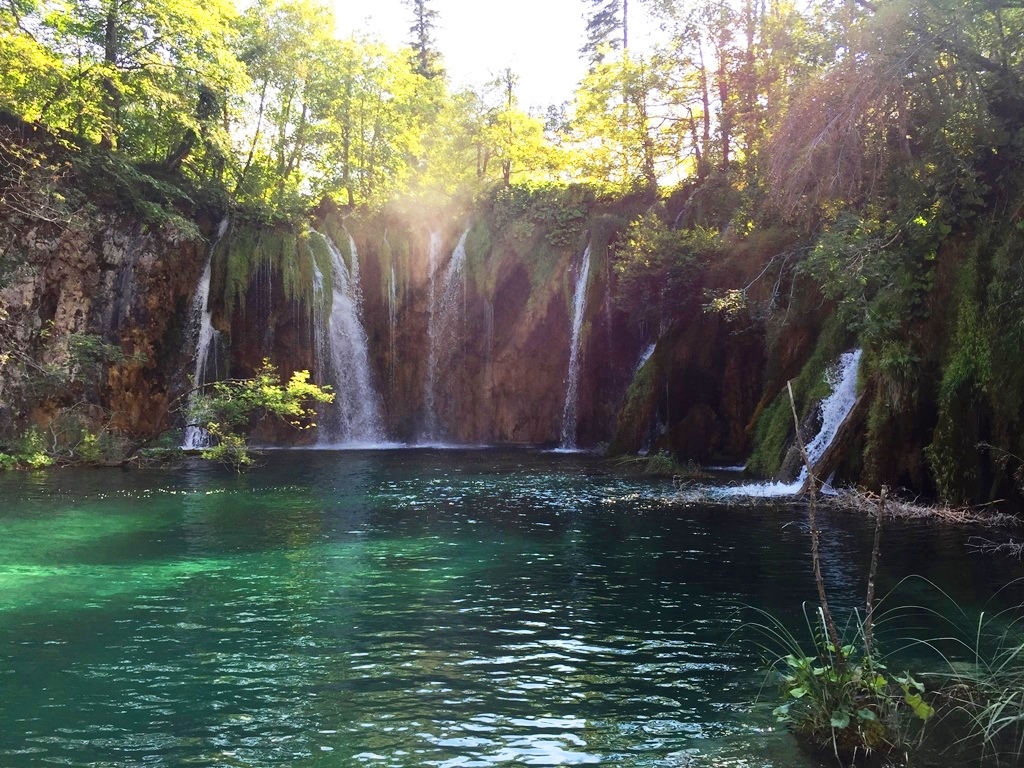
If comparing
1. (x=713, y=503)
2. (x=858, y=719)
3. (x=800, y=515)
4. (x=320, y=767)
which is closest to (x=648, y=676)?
(x=858, y=719)

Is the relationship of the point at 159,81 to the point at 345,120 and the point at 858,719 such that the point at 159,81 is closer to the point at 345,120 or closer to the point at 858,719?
the point at 345,120

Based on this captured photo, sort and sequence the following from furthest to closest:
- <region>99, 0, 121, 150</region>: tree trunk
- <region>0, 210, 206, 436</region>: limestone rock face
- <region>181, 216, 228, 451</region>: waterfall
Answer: <region>181, 216, 228, 451</region>: waterfall → <region>99, 0, 121, 150</region>: tree trunk → <region>0, 210, 206, 436</region>: limestone rock face

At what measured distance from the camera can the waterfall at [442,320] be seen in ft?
97.5

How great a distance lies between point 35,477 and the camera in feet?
57.1

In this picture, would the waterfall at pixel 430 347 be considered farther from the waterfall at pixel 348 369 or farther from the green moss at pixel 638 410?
the green moss at pixel 638 410

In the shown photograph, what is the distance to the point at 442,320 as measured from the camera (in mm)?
29766

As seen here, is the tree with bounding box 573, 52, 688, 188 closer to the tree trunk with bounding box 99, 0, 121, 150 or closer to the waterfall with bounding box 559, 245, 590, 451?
the waterfall with bounding box 559, 245, 590, 451

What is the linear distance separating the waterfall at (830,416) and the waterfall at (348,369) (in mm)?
16330

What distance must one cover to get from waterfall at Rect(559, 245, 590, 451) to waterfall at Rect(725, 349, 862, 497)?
36.0 feet

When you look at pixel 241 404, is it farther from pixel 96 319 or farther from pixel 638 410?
pixel 638 410

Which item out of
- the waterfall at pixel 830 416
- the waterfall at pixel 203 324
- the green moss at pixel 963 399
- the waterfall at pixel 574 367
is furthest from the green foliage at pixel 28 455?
the green moss at pixel 963 399

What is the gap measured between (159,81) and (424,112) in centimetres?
1204

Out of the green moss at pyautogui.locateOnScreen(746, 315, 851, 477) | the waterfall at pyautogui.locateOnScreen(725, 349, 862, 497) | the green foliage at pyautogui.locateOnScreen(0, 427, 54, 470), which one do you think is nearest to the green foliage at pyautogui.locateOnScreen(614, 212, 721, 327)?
the green moss at pyautogui.locateOnScreen(746, 315, 851, 477)

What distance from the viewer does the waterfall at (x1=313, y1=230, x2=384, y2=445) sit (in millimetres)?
28281
